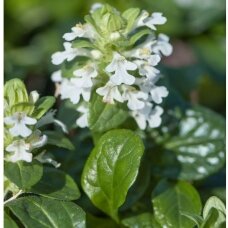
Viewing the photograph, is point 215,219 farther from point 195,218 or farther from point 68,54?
point 68,54

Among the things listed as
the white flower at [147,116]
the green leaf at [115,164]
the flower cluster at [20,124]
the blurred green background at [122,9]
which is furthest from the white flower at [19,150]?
the blurred green background at [122,9]

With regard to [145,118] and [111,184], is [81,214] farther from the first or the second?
[145,118]

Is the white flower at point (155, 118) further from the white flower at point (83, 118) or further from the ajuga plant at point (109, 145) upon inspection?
the white flower at point (83, 118)

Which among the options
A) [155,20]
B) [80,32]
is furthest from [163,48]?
[80,32]

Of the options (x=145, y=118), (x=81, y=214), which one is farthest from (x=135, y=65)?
(x=81, y=214)

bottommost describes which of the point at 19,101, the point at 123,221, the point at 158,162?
the point at 123,221
